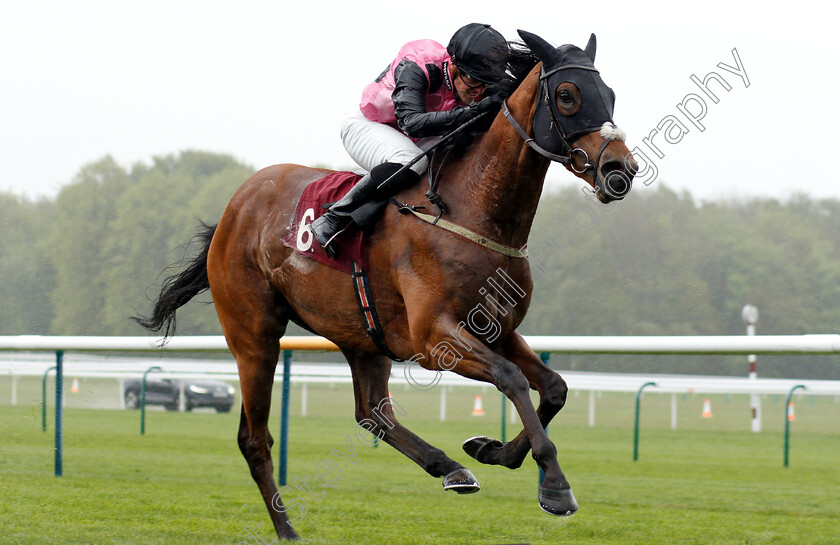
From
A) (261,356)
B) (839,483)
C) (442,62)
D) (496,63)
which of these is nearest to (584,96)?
(496,63)

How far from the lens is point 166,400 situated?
15125mm

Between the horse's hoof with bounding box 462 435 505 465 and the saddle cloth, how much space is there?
883mm

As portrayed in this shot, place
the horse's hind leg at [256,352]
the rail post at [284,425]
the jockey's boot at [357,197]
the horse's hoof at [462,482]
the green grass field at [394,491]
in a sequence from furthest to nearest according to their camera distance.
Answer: the rail post at [284,425], the horse's hind leg at [256,352], the green grass field at [394,491], the jockey's boot at [357,197], the horse's hoof at [462,482]

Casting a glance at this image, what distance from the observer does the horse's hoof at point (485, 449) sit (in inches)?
143

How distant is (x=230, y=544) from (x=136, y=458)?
4212mm

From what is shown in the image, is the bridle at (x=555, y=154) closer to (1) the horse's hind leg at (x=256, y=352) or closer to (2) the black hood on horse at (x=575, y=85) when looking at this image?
(2) the black hood on horse at (x=575, y=85)

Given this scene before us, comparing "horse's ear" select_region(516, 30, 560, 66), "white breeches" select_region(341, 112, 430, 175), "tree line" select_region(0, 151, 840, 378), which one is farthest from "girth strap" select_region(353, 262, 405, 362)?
"tree line" select_region(0, 151, 840, 378)

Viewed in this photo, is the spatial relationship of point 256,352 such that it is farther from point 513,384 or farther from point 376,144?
point 513,384

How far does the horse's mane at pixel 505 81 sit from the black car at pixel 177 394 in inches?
456

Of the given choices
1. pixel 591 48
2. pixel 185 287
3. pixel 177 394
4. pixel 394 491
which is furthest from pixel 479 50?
pixel 177 394

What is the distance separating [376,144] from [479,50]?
0.68 m

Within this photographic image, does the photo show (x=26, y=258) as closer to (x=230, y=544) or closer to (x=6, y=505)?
(x=6, y=505)

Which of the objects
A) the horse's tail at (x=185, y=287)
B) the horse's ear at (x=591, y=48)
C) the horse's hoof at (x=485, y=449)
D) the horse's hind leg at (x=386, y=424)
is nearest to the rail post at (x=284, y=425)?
the horse's tail at (x=185, y=287)

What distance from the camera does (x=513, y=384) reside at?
3215 mm
